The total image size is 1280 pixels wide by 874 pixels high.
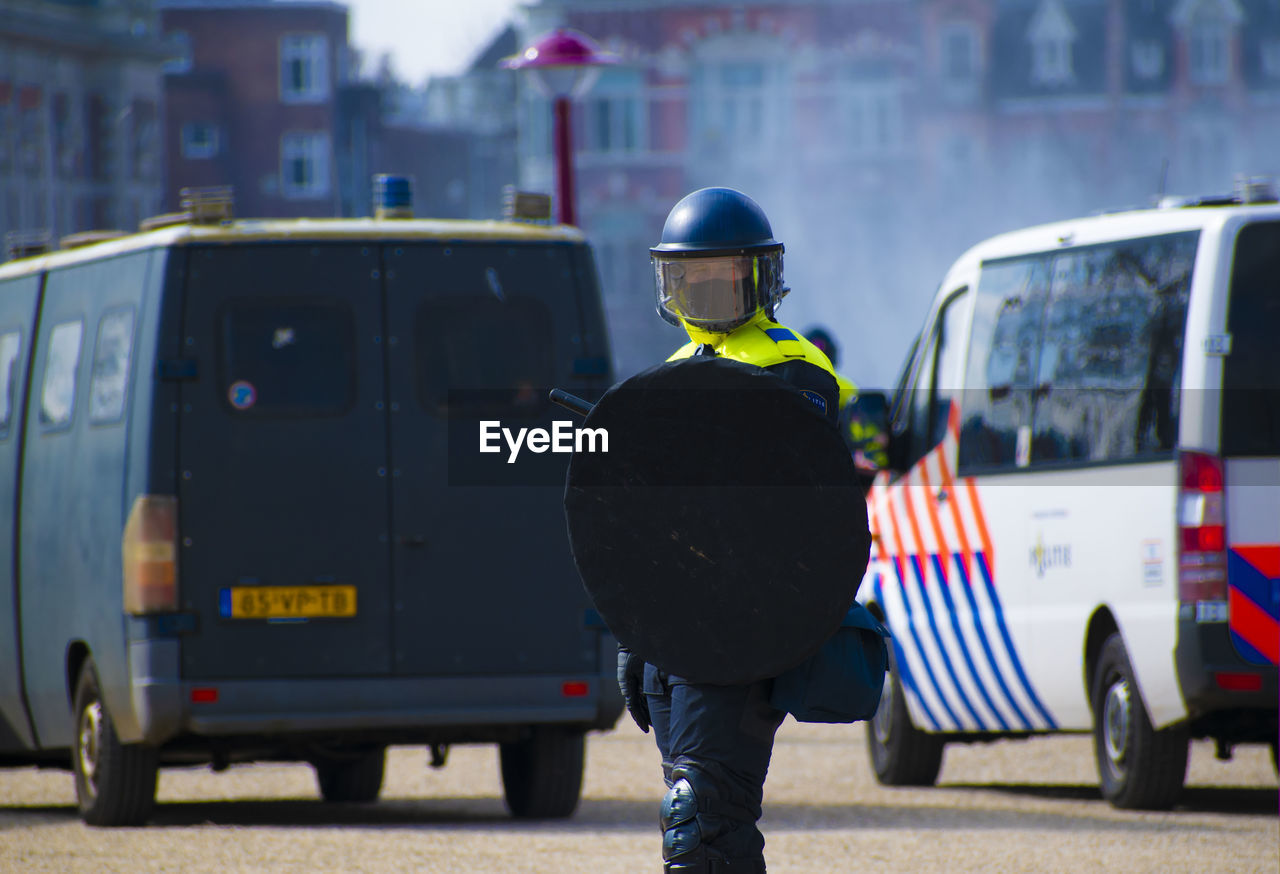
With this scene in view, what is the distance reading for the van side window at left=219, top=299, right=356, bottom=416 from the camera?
1030cm

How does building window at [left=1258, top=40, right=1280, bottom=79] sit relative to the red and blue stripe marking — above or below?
above

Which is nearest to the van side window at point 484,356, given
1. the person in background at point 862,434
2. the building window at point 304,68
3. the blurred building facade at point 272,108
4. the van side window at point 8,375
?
the person in background at point 862,434

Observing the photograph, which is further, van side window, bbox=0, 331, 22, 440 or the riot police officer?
van side window, bbox=0, 331, 22, 440

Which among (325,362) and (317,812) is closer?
(325,362)

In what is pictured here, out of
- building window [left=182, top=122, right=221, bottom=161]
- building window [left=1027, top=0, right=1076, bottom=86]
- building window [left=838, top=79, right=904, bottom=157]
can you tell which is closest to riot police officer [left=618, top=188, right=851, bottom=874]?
building window [left=838, top=79, right=904, bottom=157]

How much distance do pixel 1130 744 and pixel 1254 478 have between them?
1.29m

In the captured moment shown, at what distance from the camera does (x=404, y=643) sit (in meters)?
10.3

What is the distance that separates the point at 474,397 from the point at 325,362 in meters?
0.61

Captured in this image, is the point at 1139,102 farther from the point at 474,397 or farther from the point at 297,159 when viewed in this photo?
the point at 474,397

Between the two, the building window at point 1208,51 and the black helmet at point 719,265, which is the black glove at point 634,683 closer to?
the black helmet at point 719,265

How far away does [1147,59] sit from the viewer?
7156 cm

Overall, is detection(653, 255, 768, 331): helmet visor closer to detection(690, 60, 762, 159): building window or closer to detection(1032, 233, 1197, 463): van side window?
detection(1032, 233, 1197, 463): van side window

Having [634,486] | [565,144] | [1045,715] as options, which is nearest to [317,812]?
[1045,715]

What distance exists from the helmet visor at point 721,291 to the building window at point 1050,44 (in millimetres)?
66347
